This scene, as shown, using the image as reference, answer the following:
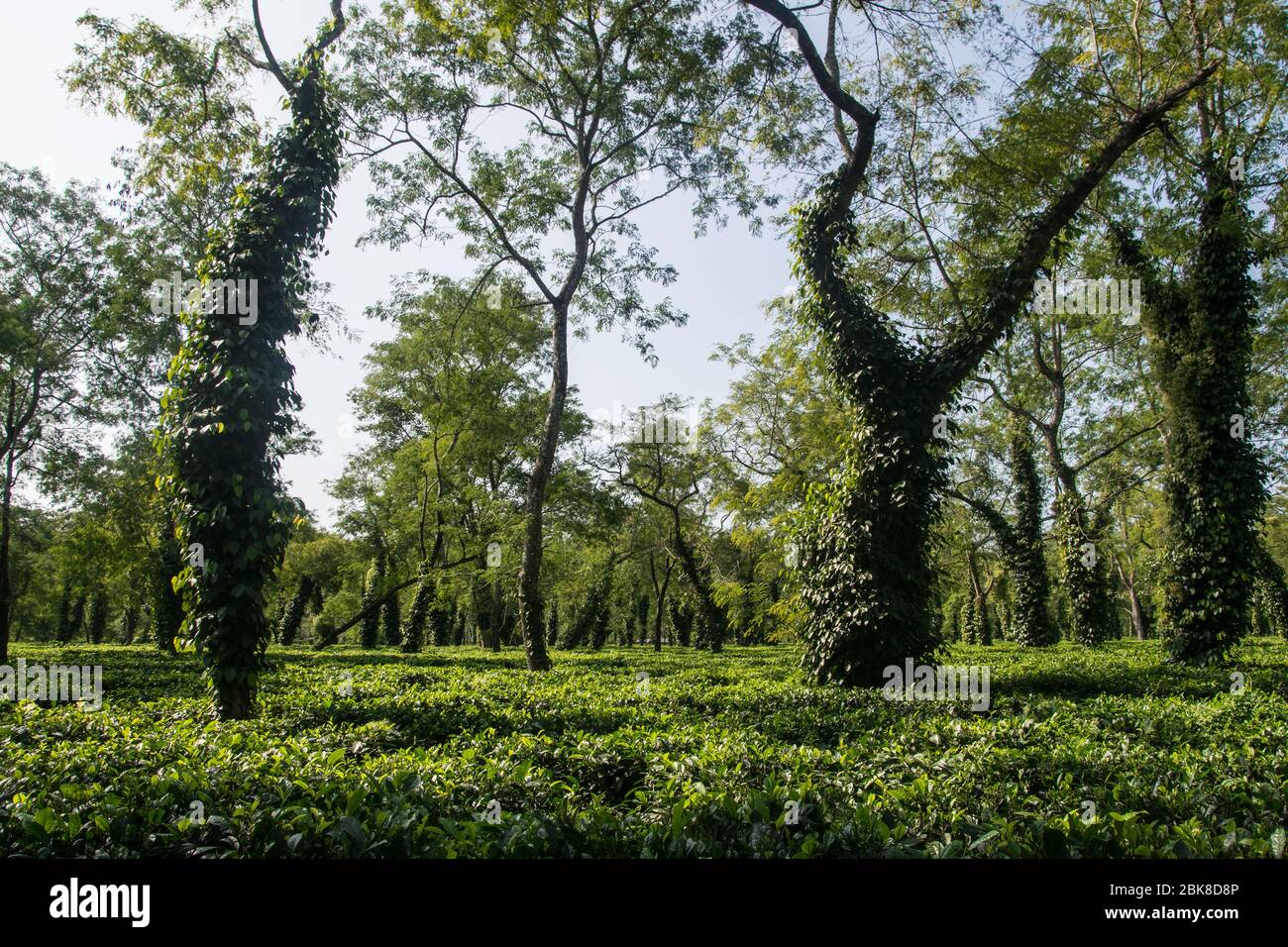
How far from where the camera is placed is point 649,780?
4488 millimetres

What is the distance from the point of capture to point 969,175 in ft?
48.8

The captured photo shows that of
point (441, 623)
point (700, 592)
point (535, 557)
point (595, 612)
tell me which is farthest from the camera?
point (441, 623)

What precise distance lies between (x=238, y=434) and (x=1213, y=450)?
676 inches

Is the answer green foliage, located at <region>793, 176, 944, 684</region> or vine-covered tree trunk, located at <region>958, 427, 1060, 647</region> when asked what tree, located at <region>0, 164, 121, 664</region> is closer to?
green foliage, located at <region>793, 176, 944, 684</region>

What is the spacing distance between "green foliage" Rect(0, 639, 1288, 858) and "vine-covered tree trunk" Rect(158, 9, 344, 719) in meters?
0.99

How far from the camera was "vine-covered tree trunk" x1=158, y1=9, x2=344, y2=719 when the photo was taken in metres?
7.49

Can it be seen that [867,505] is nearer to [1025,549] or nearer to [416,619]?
[1025,549]

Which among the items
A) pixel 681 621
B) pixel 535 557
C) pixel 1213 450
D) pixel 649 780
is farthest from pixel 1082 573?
pixel 681 621

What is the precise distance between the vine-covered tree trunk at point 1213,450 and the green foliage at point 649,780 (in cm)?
640

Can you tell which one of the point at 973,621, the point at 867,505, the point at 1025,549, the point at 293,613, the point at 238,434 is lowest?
the point at 973,621

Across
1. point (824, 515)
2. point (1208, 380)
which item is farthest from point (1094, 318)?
point (824, 515)

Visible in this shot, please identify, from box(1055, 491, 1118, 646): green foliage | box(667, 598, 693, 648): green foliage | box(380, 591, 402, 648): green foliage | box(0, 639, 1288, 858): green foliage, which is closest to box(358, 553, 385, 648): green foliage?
box(380, 591, 402, 648): green foliage

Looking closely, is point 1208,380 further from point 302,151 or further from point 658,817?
point 302,151

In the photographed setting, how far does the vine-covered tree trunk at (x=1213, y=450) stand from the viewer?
507 inches
